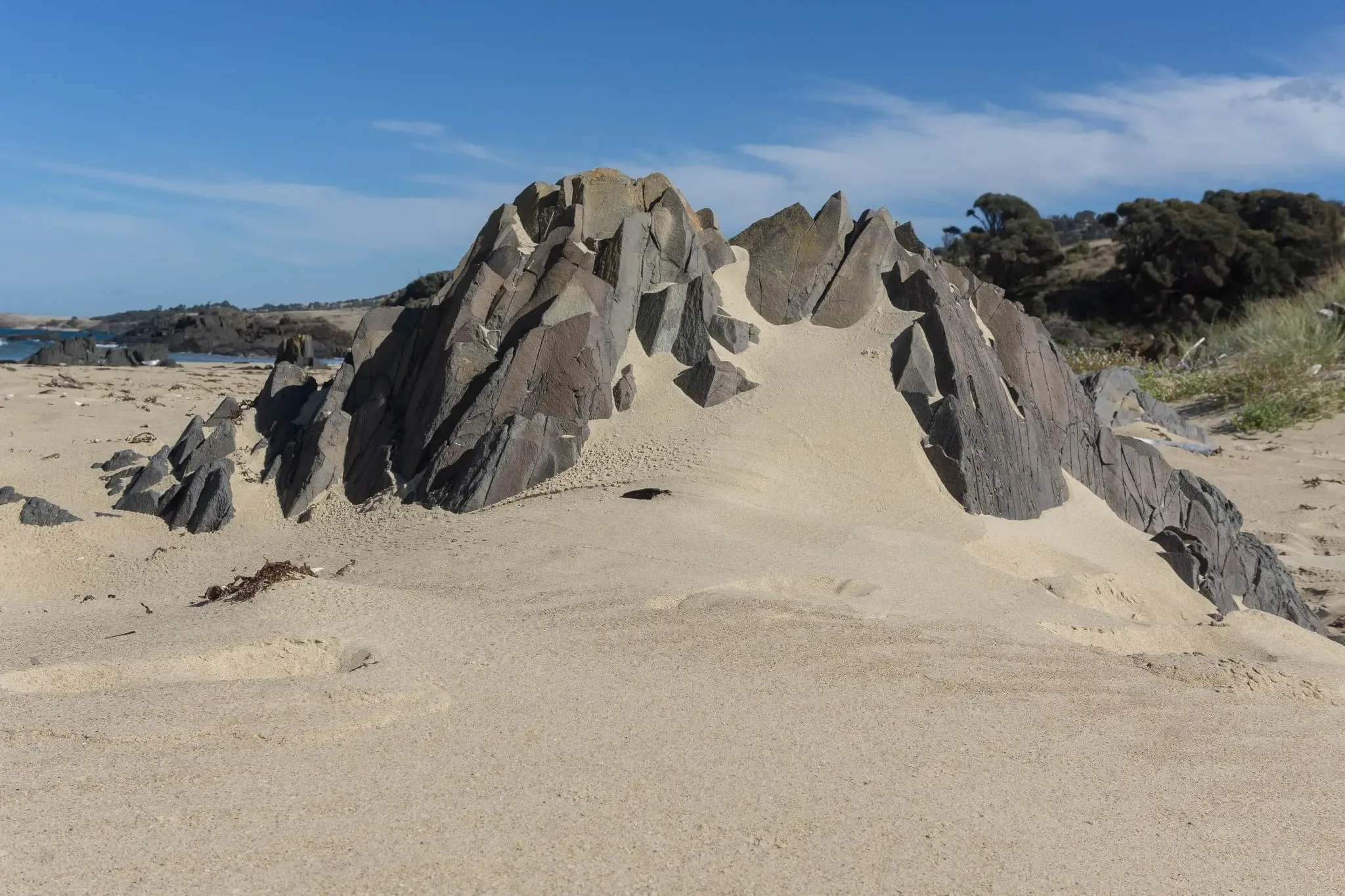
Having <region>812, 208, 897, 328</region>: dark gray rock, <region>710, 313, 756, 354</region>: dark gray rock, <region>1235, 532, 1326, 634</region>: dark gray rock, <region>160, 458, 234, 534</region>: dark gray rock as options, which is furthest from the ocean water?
<region>1235, 532, 1326, 634</region>: dark gray rock

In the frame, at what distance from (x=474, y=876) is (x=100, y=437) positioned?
26.1 ft

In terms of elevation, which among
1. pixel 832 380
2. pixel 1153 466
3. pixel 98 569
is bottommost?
pixel 98 569

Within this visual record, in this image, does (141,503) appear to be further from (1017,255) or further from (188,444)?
(1017,255)

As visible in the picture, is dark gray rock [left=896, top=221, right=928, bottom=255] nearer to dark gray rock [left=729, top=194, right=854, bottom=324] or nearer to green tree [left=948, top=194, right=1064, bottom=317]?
dark gray rock [left=729, top=194, right=854, bottom=324]

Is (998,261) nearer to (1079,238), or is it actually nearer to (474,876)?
(1079,238)

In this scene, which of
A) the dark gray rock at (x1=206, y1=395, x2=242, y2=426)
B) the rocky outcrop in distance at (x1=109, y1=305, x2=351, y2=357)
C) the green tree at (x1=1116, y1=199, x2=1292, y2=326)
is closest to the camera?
the dark gray rock at (x1=206, y1=395, x2=242, y2=426)

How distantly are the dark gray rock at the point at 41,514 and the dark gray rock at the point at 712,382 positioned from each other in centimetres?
388

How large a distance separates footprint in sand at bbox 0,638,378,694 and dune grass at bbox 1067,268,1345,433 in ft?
43.0

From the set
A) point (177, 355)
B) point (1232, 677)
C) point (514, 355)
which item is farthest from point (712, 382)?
point (177, 355)

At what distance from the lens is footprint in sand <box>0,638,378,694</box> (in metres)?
3.67

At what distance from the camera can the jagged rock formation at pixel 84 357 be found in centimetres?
2158

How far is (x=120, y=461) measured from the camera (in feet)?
26.2

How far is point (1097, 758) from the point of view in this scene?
3.33m

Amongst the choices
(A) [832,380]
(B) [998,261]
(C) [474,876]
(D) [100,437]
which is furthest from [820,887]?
(B) [998,261]
